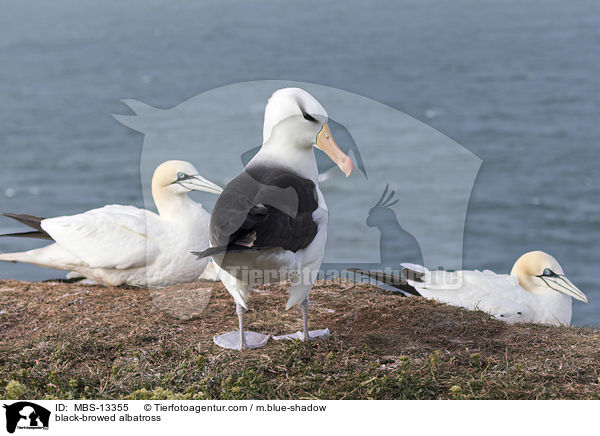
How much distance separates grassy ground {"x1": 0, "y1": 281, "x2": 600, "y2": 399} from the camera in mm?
4910

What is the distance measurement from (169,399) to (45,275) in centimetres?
1419

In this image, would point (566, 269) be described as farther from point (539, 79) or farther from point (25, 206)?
point (539, 79)

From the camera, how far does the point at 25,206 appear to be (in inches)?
987

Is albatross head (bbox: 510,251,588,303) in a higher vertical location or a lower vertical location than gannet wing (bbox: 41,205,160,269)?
lower

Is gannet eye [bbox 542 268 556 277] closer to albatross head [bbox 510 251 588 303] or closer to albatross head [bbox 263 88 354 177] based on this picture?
albatross head [bbox 510 251 588 303]

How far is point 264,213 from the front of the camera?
488 cm

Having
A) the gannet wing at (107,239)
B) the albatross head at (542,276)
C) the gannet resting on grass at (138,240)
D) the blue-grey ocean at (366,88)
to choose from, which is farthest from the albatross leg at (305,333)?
the albatross head at (542,276)

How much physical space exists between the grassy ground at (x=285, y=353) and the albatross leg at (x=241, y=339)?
0.08 metres

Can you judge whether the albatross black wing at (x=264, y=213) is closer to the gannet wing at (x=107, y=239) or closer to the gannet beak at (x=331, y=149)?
the gannet beak at (x=331, y=149)

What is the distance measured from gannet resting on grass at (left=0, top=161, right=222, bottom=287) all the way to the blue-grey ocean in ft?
3.11

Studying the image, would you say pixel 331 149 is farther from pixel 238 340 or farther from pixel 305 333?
pixel 238 340

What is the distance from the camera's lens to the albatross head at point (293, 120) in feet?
18.8
